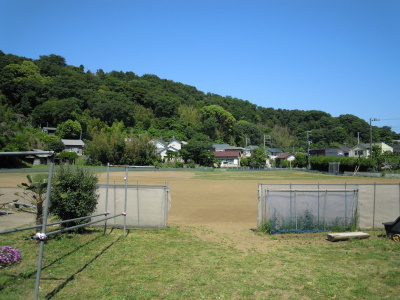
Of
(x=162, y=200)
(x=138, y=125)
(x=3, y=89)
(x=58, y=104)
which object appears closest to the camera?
(x=162, y=200)

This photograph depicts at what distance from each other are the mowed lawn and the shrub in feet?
0.59

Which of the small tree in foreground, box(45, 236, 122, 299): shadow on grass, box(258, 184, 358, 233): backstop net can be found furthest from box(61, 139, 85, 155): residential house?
box(45, 236, 122, 299): shadow on grass

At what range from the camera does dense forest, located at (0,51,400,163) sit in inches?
3231

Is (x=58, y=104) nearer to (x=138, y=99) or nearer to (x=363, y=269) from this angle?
(x=138, y=99)

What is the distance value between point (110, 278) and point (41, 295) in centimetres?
141

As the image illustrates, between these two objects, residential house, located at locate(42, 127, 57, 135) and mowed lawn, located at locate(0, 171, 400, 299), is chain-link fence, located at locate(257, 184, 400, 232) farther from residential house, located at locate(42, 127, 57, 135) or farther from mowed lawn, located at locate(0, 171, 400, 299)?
residential house, located at locate(42, 127, 57, 135)

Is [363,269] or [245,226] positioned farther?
[245,226]

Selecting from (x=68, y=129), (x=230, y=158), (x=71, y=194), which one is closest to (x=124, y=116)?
(x=68, y=129)

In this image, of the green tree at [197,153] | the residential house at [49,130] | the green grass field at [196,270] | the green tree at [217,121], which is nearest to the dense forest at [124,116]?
the green tree at [217,121]

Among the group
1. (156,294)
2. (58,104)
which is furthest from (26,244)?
(58,104)

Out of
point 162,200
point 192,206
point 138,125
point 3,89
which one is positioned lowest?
point 192,206

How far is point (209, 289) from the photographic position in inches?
245

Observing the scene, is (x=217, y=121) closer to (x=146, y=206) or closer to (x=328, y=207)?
(x=328, y=207)

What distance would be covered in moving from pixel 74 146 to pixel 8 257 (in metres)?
84.3
